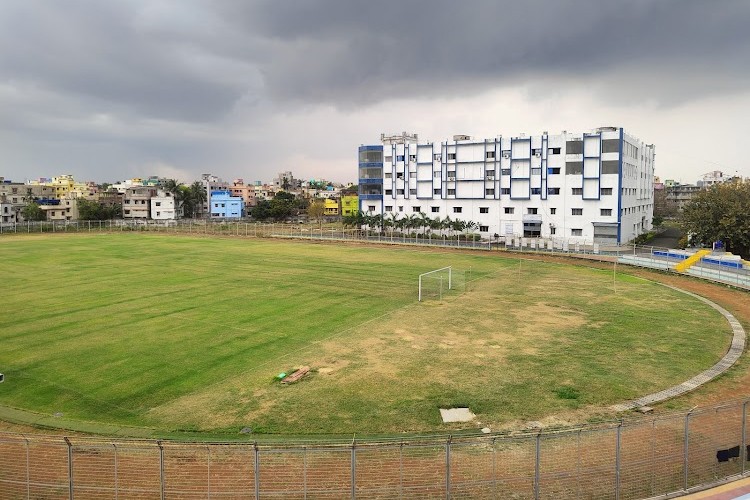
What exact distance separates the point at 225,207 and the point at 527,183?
9014 cm

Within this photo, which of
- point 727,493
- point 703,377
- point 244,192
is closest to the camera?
point 727,493

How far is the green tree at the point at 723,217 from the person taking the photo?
48.9 metres

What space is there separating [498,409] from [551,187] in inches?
2313

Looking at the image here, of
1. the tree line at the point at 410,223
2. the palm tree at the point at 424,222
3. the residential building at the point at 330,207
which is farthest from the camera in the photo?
the residential building at the point at 330,207

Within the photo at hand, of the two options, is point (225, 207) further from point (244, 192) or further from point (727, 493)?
point (727, 493)

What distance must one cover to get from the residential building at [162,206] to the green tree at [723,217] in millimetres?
107613

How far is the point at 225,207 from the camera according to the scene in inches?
5458

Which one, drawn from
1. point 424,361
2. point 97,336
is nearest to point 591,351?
point 424,361

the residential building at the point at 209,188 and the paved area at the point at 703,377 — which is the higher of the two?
the residential building at the point at 209,188

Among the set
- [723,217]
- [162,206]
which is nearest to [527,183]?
[723,217]

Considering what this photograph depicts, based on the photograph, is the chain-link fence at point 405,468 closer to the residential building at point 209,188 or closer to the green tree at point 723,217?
the green tree at point 723,217

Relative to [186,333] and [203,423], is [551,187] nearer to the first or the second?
[186,333]

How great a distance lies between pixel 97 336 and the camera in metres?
24.5

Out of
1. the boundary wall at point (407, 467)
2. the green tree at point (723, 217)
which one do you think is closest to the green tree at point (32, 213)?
the boundary wall at point (407, 467)
